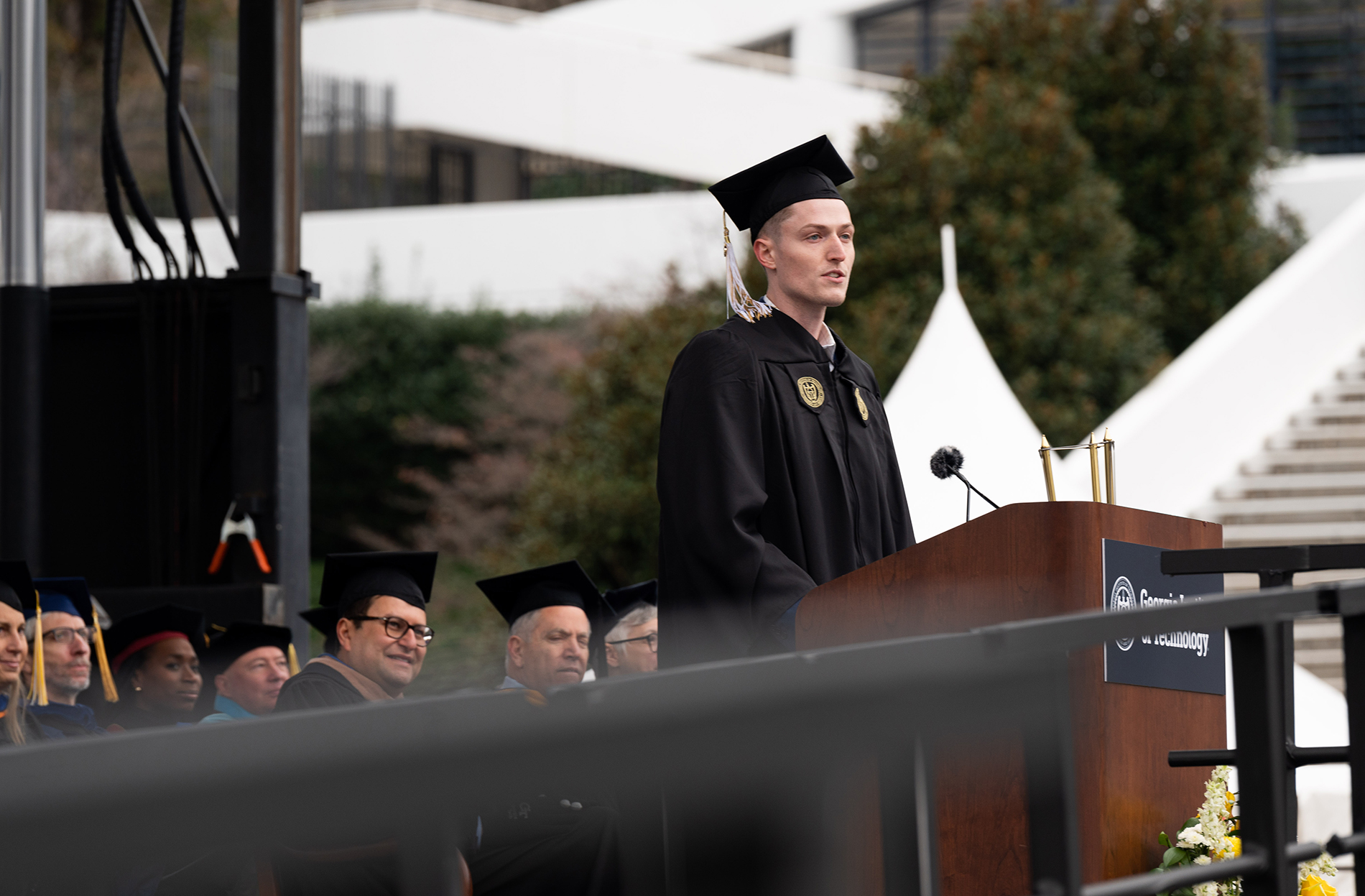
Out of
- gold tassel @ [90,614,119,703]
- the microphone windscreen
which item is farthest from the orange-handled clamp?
the microphone windscreen

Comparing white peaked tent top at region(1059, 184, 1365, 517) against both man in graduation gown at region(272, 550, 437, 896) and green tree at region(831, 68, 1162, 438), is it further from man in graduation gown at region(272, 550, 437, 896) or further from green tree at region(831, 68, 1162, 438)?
man in graduation gown at region(272, 550, 437, 896)

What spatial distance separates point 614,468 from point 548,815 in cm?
948

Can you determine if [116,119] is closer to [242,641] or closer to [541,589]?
[242,641]

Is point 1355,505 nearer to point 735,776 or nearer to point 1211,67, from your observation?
point 1211,67

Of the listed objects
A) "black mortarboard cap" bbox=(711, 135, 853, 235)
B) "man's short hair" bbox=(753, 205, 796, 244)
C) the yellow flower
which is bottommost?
the yellow flower

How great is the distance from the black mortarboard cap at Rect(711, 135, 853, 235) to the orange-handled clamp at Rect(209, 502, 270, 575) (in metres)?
2.77

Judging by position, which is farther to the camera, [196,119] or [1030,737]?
[196,119]

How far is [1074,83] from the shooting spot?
49.9ft

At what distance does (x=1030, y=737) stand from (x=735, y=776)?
38 cm

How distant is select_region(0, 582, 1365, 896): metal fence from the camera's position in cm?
83

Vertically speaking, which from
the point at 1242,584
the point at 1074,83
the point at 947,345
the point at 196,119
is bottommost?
the point at 1242,584

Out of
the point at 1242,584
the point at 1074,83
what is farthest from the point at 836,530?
the point at 1074,83

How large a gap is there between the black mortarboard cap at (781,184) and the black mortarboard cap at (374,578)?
1939 millimetres

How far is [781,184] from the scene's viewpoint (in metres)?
3.09
